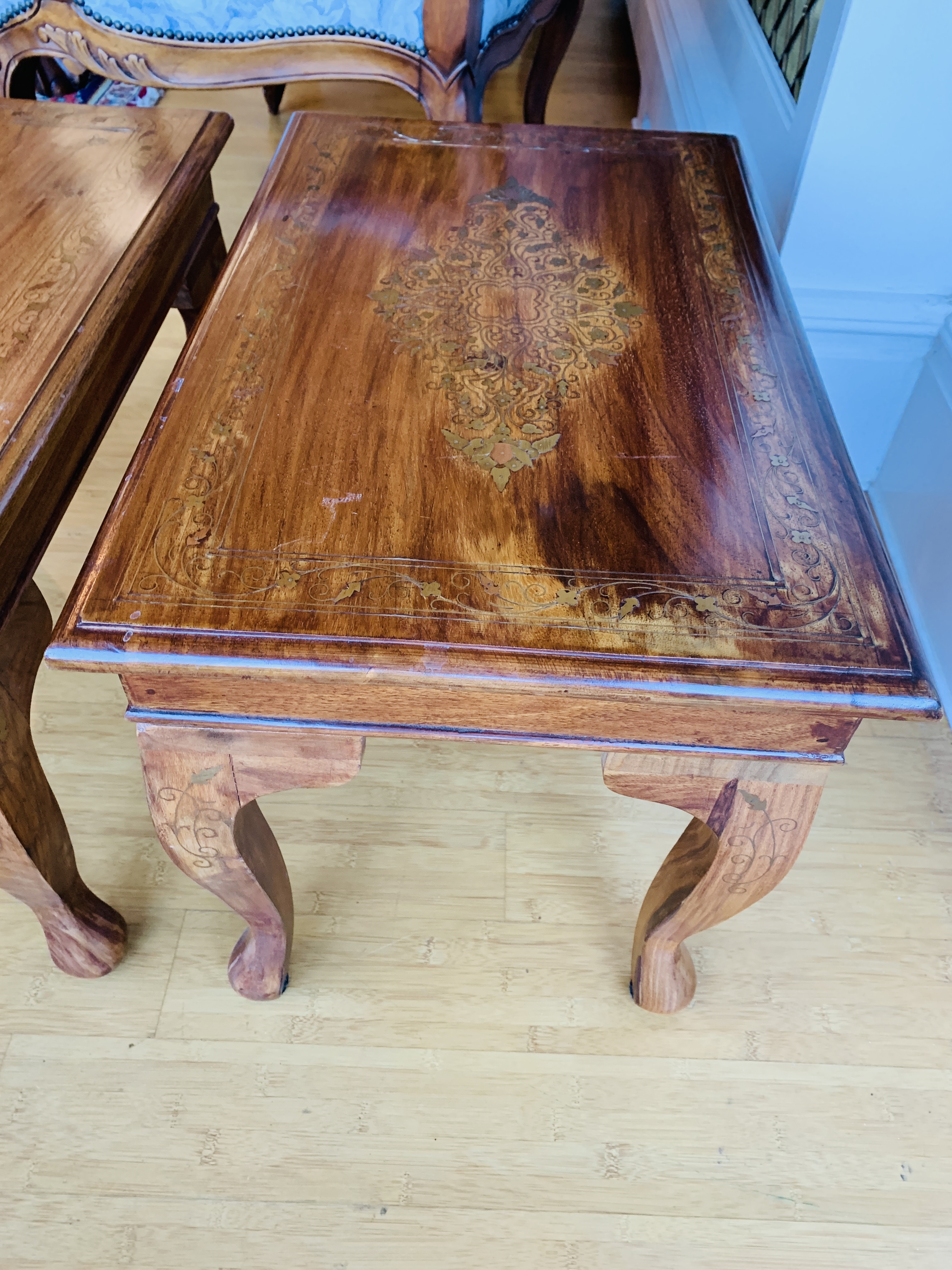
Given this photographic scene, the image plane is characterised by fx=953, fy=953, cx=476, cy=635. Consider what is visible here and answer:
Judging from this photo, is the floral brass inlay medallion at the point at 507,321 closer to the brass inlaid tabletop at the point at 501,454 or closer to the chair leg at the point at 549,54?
the brass inlaid tabletop at the point at 501,454

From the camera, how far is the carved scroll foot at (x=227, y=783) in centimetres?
64

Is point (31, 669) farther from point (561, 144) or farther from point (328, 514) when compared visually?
point (561, 144)

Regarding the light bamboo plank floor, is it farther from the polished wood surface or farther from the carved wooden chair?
the carved wooden chair

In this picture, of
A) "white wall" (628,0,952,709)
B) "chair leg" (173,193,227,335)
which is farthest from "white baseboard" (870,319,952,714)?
"chair leg" (173,193,227,335)

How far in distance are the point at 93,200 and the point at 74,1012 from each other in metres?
0.77

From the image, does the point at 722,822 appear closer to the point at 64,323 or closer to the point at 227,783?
the point at 227,783

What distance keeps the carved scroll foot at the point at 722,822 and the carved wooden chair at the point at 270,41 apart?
110 centimetres

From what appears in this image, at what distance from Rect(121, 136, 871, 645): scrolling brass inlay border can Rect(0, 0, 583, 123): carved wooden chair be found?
69 centimetres

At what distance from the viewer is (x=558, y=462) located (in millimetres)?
695

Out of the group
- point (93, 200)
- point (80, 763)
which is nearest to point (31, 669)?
point (80, 763)

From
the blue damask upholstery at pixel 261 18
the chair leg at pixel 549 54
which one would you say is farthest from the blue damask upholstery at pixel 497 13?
the chair leg at pixel 549 54

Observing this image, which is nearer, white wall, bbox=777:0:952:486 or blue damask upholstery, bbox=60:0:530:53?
white wall, bbox=777:0:952:486

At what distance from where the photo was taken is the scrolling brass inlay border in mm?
593

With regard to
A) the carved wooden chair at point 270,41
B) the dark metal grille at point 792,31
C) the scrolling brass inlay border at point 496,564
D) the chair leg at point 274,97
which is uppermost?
the dark metal grille at point 792,31
